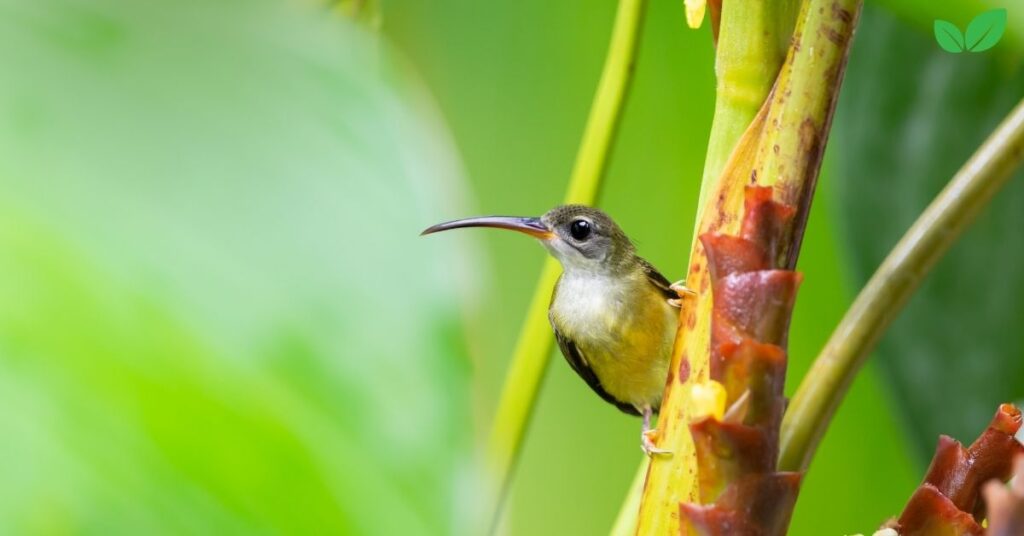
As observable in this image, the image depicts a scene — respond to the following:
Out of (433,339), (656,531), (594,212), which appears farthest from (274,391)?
(656,531)

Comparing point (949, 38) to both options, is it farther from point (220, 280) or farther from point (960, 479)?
point (220, 280)

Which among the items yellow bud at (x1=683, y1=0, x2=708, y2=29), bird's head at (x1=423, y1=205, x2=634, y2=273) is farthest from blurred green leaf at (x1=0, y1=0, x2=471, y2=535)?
yellow bud at (x1=683, y1=0, x2=708, y2=29)

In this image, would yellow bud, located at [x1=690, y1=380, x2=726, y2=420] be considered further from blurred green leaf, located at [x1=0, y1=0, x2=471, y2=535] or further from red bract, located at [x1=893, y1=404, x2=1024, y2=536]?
blurred green leaf, located at [x1=0, y1=0, x2=471, y2=535]

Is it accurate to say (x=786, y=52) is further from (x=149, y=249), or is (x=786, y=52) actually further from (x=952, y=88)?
(x=952, y=88)

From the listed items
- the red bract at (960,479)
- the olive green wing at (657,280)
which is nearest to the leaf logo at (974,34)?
the red bract at (960,479)

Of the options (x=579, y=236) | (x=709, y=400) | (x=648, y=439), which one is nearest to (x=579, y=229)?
(x=579, y=236)

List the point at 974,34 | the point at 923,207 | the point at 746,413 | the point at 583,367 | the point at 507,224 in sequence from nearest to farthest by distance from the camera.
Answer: the point at 746,413 < the point at 974,34 < the point at 507,224 < the point at 583,367 < the point at 923,207

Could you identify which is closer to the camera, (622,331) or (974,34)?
(974,34)
